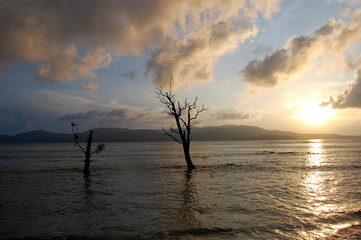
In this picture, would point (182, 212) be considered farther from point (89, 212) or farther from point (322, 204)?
point (322, 204)

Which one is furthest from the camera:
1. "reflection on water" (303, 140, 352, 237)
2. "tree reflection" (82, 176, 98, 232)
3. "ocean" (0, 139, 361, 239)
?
"tree reflection" (82, 176, 98, 232)

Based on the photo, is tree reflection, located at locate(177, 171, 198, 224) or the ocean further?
tree reflection, located at locate(177, 171, 198, 224)

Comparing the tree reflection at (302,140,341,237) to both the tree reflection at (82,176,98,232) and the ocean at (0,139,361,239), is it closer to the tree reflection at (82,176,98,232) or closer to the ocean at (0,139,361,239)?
the ocean at (0,139,361,239)

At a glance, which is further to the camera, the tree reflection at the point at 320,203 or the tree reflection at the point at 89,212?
the tree reflection at the point at 89,212

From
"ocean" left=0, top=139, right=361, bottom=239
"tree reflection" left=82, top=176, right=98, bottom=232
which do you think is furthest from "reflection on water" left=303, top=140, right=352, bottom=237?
"tree reflection" left=82, top=176, right=98, bottom=232

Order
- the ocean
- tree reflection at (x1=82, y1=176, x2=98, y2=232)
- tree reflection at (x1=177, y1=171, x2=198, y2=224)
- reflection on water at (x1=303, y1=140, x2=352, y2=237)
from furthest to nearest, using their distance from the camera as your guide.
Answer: tree reflection at (x1=177, y1=171, x2=198, y2=224)
tree reflection at (x1=82, y1=176, x2=98, y2=232)
reflection on water at (x1=303, y1=140, x2=352, y2=237)
the ocean

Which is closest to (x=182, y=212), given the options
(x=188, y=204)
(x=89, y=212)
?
(x=188, y=204)

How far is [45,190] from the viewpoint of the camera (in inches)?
826

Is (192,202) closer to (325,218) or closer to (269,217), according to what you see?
(269,217)

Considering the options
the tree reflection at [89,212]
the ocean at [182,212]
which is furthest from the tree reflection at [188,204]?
the tree reflection at [89,212]

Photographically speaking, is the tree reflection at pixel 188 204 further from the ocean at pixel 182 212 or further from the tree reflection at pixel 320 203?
the tree reflection at pixel 320 203

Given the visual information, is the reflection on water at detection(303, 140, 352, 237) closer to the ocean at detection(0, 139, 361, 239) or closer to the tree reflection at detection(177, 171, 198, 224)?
the ocean at detection(0, 139, 361, 239)

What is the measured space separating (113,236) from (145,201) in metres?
6.19

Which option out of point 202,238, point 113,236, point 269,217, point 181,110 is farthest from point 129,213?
point 181,110
